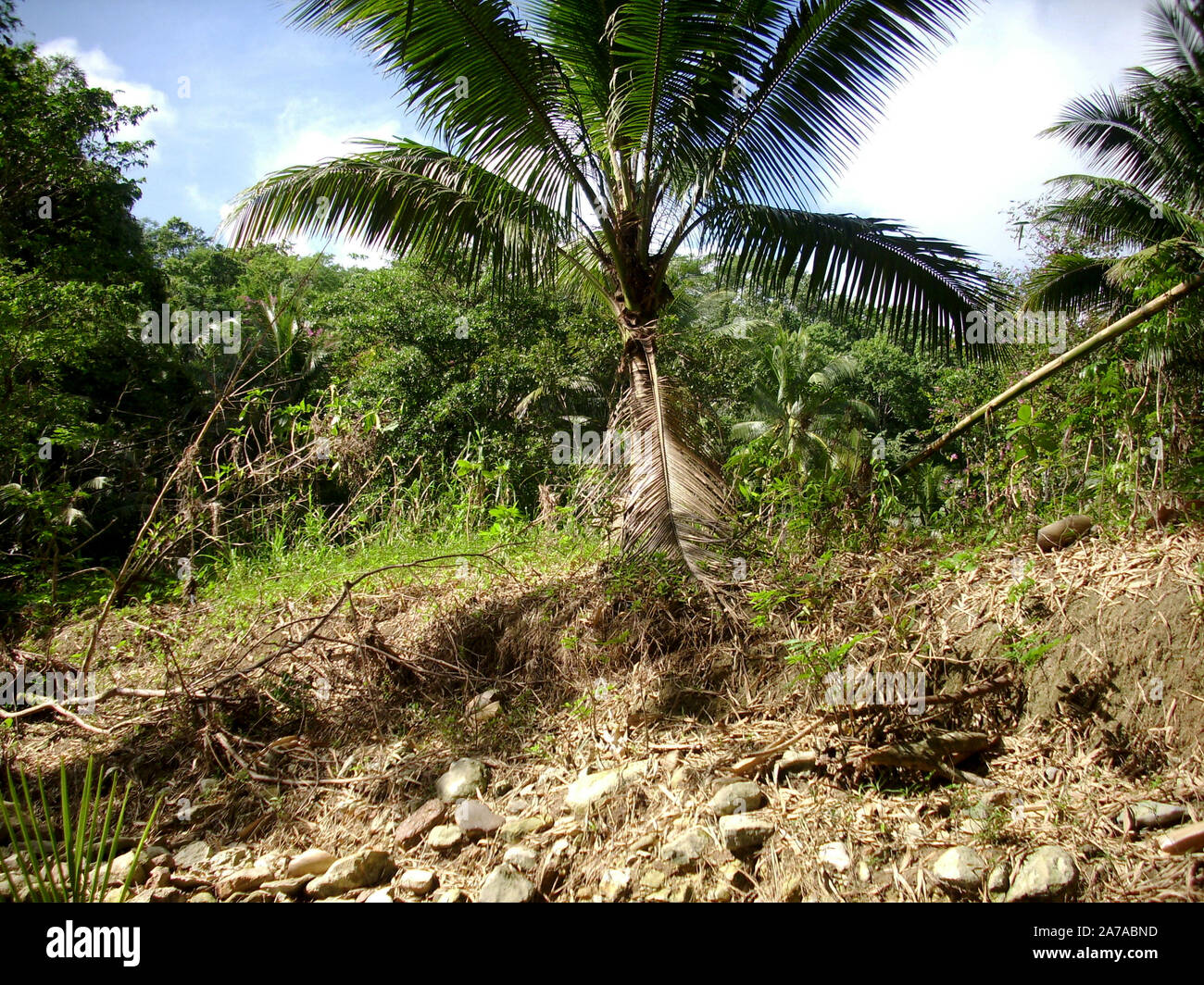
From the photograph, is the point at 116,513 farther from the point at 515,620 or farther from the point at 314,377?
the point at 515,620

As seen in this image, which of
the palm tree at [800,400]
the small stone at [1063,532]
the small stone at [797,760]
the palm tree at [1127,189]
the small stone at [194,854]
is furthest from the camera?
the palm tree at [800,400]

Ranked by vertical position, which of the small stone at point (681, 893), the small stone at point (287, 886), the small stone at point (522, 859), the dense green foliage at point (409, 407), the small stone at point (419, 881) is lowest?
the small stone at point (287, 886)

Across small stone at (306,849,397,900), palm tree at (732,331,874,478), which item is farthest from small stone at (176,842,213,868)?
palm tree at (732,331,874,478)

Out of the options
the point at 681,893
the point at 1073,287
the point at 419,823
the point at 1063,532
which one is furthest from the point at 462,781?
the point at 1073,287

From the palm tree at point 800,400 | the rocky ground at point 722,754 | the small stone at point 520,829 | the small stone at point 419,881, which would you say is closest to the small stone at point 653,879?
the rocky ground at point 722,754

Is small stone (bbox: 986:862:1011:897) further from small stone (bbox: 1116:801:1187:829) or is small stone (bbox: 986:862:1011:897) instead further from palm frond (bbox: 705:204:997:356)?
palm frond (bbox: 705:204:997:356)

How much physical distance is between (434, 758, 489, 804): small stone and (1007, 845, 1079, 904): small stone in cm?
220

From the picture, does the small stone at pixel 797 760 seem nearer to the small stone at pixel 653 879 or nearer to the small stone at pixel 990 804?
the small stone at pixel 990 804

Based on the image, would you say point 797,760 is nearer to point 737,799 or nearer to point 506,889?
point 737,799

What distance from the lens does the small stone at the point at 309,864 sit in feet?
10.2

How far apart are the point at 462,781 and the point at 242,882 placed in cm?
97

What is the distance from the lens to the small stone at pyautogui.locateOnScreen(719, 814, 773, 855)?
278cm

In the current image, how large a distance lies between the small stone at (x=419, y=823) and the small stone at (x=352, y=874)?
0.16 m

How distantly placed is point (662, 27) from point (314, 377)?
44.3 ft
